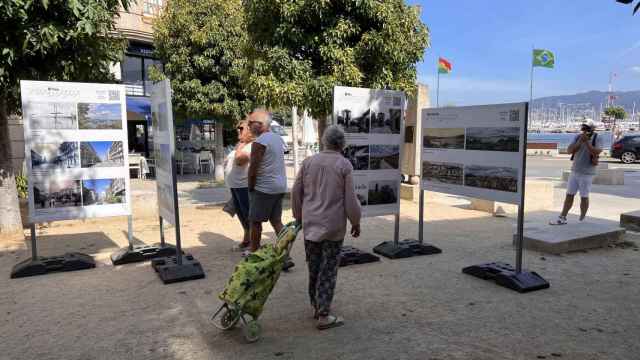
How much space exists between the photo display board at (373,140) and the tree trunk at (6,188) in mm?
5151

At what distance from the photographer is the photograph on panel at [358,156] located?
555cm

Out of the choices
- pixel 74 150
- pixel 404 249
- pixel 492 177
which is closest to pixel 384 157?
pixel 404 249

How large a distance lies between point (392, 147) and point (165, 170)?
8.79ft

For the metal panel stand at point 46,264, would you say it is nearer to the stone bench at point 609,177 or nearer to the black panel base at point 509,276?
the black panel base at point 509,276

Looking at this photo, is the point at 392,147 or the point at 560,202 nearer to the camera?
the point at 392,147

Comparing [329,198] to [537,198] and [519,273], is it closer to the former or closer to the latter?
[519,273]

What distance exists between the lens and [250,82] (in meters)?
8.35

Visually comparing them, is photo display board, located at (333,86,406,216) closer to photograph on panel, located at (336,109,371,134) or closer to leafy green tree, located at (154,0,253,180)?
photograph on panel, located at (336,109,371,134)

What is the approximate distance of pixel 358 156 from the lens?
5.59 m

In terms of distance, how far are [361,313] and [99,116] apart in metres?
3.68

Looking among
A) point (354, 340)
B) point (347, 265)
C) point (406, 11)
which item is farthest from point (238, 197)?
point (406, 11)

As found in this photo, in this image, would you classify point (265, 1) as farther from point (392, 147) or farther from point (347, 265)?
point (347, 265)

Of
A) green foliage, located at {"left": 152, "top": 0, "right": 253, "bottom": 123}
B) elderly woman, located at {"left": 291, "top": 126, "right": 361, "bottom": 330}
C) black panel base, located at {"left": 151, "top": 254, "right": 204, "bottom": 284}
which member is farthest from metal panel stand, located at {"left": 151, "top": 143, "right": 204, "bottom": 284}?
green foliage, located at {"left": 152, "top": 0, "right": 253, "bottom": 123}

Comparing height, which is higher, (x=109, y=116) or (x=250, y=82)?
(x=250, y=82)
